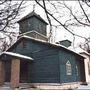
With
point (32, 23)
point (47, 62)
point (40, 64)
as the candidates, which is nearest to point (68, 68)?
point (47, 62)

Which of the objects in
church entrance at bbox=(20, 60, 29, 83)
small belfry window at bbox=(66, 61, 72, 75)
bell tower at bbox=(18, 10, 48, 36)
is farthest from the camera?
bell tower at bbox=(18, 10, 48, 36)

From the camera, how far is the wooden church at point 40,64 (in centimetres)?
1941

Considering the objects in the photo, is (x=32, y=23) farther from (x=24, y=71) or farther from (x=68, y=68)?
(x=68, y=68)

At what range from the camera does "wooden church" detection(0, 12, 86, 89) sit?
19406 mm

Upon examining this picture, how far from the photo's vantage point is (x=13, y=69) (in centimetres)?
1908

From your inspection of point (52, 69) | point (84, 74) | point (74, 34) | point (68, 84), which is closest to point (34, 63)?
point (52, 69)

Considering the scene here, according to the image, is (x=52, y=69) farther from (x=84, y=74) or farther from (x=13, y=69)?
(x=84, y=74)

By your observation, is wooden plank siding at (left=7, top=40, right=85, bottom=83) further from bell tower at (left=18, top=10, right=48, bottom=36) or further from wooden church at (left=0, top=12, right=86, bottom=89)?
bell tower at (left=18, top=10, right=48, bottom=36)

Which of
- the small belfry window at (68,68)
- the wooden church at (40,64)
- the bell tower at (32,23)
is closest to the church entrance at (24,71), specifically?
the wooden church at (40,64)

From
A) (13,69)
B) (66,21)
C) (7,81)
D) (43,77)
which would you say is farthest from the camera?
(7,81)

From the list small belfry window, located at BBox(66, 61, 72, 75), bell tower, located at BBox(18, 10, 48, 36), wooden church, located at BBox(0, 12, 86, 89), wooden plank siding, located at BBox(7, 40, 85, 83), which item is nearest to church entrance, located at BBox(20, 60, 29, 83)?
wooden church, located at BBox(0, 12, 86, 89)

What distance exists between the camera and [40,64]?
20844 mm

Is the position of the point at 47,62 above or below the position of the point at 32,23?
below

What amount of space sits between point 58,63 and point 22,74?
16.9ft
